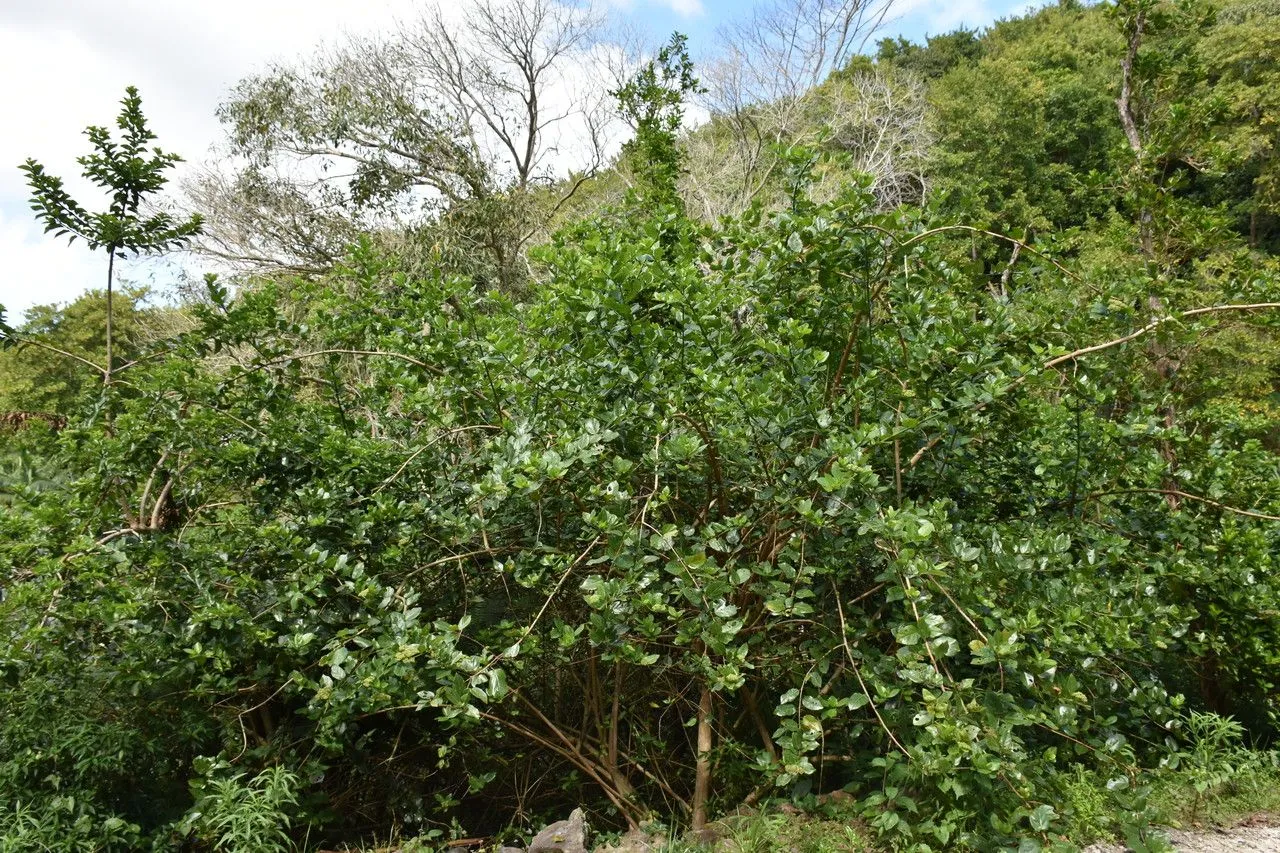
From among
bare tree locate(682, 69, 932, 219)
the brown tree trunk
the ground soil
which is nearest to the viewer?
the ground soil

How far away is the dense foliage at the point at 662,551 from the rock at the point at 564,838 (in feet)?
1.15

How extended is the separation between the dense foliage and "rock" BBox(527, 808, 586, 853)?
35 cm

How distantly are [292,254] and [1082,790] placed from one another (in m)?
17.1

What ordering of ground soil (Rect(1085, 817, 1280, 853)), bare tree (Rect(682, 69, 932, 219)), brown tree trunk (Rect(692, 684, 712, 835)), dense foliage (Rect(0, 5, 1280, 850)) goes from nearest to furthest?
dense foliage (Rect(0, 5, 1280, 850)) < ground soil (Rect(1085, 817, 1280, 853)) < brown tree trunk (Rect(692, 684, 712, 835)) < bare tree (Rect(682, 69, 932, 219))

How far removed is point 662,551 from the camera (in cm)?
257

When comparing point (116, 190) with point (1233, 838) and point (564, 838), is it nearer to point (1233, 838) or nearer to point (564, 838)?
point (564, 838)

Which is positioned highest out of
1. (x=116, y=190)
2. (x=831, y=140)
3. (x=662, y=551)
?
(x=831, y=140)

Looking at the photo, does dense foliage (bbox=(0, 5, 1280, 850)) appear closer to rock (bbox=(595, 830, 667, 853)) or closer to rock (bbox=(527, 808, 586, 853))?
rock (bbox=(595, 830, 667, 853))

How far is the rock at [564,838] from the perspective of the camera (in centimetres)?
280

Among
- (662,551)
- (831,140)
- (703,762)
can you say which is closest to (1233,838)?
(703,762)

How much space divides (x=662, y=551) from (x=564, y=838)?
1.06 metres

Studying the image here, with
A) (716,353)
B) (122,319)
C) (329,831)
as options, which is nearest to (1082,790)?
(716,353)

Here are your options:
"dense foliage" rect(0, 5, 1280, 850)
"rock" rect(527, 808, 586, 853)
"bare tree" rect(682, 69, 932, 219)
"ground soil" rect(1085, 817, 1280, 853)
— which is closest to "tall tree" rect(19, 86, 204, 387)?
"dense foliage" rect(0, 5, 1280, 850)

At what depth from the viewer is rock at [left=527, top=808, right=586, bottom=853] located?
2.80 m
